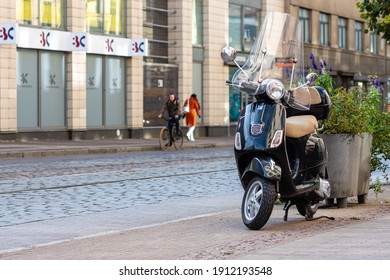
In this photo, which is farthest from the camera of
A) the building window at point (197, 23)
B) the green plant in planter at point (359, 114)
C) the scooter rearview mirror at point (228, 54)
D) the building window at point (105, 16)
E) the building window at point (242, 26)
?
the building window at point (242, 26)

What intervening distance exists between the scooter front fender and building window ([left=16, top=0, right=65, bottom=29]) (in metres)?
24.6

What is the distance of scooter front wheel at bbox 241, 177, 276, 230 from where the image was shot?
10.9 meters

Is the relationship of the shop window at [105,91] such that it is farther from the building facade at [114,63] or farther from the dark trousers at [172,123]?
the dark trousers at [172,123]

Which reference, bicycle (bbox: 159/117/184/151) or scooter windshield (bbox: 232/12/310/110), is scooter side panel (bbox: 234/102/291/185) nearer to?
scooter windshield (bbox: 232/12/310/110)

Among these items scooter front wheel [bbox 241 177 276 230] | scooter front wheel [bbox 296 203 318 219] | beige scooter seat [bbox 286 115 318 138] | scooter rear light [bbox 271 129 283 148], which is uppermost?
beige scooter seat [bbox 286 115 318 138]

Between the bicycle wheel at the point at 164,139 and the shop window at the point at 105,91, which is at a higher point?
the shop window at the point at 105,91

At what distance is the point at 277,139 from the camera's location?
36.3 ft

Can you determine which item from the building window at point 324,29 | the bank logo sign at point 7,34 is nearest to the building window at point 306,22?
the building window at point 324,29

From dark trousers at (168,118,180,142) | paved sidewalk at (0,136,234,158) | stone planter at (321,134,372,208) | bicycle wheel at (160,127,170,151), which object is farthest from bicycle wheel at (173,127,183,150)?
stone planter at (321,134,372,208)

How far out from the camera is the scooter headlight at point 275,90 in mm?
11064

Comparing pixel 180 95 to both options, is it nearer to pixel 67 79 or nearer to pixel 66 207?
pixel 67 79

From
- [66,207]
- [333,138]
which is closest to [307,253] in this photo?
[333,138]

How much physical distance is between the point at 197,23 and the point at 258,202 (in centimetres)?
3470

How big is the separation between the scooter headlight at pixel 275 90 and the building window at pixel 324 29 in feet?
153
